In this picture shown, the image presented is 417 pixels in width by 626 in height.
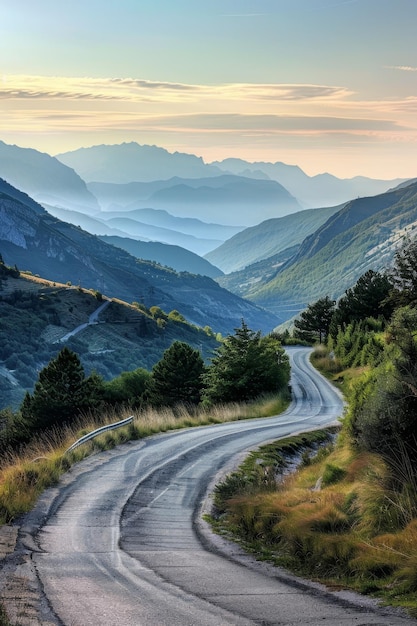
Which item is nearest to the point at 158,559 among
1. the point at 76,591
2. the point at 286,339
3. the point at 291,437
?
the point at 76,591

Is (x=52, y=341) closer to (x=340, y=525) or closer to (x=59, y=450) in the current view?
(x=59, y=450)

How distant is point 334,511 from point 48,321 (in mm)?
183395

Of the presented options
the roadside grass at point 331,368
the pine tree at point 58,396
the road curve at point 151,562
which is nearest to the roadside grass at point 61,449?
the road curve at point 151,562

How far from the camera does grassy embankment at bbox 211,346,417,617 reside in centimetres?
937

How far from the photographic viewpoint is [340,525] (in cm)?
1145

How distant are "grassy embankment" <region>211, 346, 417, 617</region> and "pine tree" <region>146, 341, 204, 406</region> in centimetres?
3107

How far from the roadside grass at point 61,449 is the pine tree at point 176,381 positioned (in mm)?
8162

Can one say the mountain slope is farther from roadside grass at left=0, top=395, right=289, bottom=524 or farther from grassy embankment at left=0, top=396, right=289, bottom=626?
grassy embankment at left=0, top=396, right=289, bottom=626

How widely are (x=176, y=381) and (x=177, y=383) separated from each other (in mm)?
154

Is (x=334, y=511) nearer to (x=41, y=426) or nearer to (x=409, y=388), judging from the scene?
(x=409, y=388)

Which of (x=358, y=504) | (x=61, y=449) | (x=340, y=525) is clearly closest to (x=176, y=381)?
(x=61, y=449)

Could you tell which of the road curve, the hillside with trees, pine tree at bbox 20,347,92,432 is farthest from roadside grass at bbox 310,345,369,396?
the hillside with trees

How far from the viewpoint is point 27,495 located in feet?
48.1

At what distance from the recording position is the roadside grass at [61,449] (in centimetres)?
1458
